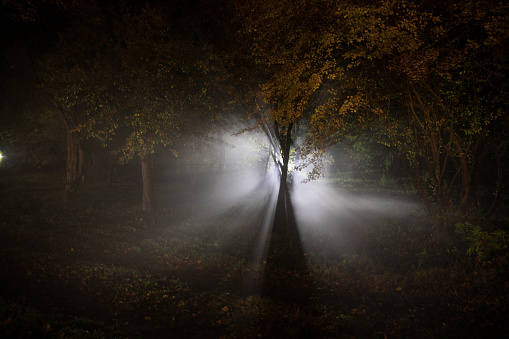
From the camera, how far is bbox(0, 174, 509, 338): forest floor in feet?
19.4

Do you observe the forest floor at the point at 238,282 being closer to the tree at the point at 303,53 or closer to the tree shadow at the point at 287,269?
the tree shadow at the point at 287,269

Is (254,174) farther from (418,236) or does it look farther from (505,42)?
(505,42)

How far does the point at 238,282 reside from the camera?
28.1ft

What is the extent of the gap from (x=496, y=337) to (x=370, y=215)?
12056mm

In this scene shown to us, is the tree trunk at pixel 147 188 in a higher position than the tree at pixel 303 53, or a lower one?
lower

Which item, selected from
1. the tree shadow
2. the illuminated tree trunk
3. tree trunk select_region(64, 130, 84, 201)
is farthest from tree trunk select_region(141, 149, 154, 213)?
the tree shadow

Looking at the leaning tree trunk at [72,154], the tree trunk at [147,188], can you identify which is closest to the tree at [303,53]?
the tree trunk at [147,188]

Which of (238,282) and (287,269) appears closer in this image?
Answer: (238,282)

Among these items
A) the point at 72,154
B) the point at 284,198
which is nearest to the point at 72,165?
the point at 72,154

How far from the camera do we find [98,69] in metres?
13.2

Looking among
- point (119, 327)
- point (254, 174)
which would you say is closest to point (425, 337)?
point (119, 327)

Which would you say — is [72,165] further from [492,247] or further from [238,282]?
[492,247]

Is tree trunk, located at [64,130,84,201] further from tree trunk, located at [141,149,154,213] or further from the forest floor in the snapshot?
tree trunk, located at [141,149,154,213]

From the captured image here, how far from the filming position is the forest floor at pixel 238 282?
5898 mm
